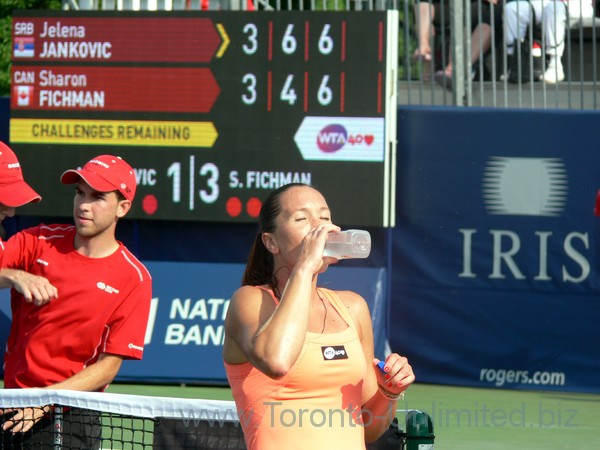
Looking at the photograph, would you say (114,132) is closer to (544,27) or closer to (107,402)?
(544,27)

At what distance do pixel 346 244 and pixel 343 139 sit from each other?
247 inches

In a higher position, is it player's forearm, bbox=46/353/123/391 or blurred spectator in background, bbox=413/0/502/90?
blurred spectator in background, bbox=413/0/502/90

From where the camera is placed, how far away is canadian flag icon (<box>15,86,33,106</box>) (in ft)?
31.8

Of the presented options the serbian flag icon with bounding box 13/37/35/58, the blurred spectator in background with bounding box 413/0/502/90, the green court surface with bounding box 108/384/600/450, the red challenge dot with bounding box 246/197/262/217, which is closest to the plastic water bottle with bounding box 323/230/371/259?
the green court surface with bounding box 108/384/600/450

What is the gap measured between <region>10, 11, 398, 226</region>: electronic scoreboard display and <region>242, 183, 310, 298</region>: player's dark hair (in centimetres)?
584

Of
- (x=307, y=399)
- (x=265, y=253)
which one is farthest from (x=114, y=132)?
(x=307, y=399)

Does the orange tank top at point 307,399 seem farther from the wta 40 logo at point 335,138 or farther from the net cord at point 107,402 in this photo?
the wta 40 logo at point 335,138

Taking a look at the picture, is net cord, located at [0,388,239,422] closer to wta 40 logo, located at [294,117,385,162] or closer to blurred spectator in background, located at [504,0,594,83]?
wta 40 logo, located at [294,117,385,162]

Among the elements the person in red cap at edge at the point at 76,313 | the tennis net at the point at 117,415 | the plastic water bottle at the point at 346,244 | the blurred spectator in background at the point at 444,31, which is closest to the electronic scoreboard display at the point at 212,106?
the blurred spectator in background at the point at 444,31

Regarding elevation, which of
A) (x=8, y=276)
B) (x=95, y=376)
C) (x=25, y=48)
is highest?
(x=25, y=48)

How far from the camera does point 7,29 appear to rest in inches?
714

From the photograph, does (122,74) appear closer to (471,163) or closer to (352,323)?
(471,163)

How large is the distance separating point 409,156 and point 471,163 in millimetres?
508

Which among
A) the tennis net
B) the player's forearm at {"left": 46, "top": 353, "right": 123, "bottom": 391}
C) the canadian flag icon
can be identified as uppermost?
the canadian flag icon
